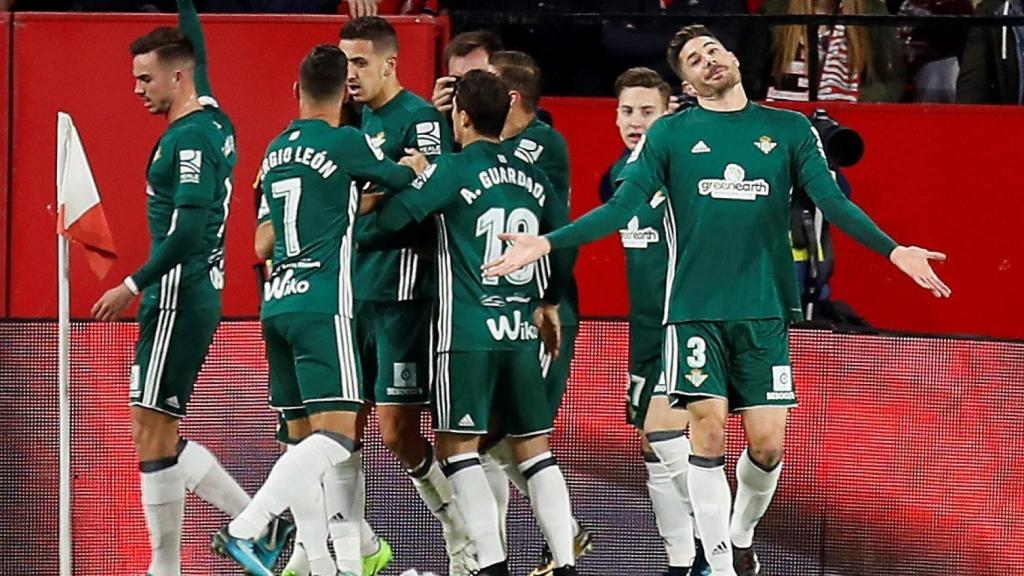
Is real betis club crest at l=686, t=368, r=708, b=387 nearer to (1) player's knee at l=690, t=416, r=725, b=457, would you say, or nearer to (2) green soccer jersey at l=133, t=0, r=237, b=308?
(1) player's knee at l=690, t=416, r=725, b=457

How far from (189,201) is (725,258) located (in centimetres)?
205

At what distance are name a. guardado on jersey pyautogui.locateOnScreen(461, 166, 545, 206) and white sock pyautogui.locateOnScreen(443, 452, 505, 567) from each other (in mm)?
1002

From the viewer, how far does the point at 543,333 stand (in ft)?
26.8

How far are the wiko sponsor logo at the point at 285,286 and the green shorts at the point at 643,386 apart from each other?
5.16ft

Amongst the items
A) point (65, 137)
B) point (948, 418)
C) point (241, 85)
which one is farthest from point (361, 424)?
point (241, 85)

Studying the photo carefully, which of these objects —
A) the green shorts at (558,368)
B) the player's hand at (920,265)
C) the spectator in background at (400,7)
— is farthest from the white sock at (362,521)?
the spectator in background at (400,7)

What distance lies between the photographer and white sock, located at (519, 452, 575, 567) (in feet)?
26.3

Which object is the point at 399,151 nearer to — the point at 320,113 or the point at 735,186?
the point at 320,113

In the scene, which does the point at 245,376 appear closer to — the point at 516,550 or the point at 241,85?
the point at 516,550

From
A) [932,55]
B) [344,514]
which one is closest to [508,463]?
[344,514]

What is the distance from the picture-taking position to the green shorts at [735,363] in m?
7.81

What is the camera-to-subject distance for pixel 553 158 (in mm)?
8656

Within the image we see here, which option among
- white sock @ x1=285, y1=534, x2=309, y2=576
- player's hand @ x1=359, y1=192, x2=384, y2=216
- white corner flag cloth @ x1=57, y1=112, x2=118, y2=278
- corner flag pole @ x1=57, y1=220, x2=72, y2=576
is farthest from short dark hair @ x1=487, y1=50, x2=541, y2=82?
white sock @ x1=285, y1=534, x2=309, y2=576

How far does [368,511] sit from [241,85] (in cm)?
289
